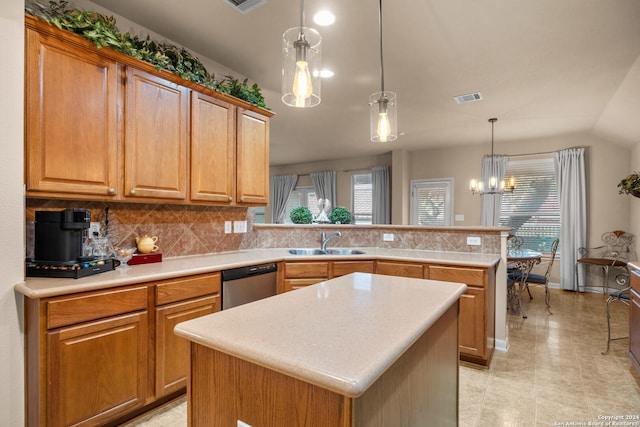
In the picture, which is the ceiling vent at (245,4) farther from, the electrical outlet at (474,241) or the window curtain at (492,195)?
the window curtain at (492,195)

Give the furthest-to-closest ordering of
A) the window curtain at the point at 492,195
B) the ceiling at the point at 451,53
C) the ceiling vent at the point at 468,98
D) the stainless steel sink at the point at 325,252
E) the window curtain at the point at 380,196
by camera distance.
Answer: the window curtain at the point at 380,196 → the window curtain at the point at 492,195 → the ceiling vent at the point at 468,98 → the stainless steel sink at the point at 325,252 → the ceiling at the point at 451,53

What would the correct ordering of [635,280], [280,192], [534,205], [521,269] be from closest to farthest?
[635,280], [521,269], [534,205], [280,192]

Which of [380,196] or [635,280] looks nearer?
[635,280]

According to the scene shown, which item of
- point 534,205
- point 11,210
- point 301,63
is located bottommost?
point 11,210

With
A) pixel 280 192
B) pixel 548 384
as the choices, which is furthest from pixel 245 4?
pixel 280 192

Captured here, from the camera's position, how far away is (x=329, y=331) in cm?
100

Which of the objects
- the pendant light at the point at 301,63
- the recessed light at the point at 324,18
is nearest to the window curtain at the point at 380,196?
the recessed light at the point at 324,18

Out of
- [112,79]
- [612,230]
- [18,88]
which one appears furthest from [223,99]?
[612,230]

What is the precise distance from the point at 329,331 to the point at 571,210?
631 centimetres

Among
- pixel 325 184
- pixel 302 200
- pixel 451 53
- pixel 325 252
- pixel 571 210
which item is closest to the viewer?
pixel 451 53

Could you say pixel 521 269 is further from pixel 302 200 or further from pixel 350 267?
pixel 302 200

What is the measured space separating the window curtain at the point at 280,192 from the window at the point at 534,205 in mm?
5012

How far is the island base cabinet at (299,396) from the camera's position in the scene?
2.61 ft

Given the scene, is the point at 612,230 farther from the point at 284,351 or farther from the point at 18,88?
the point at 18,88
